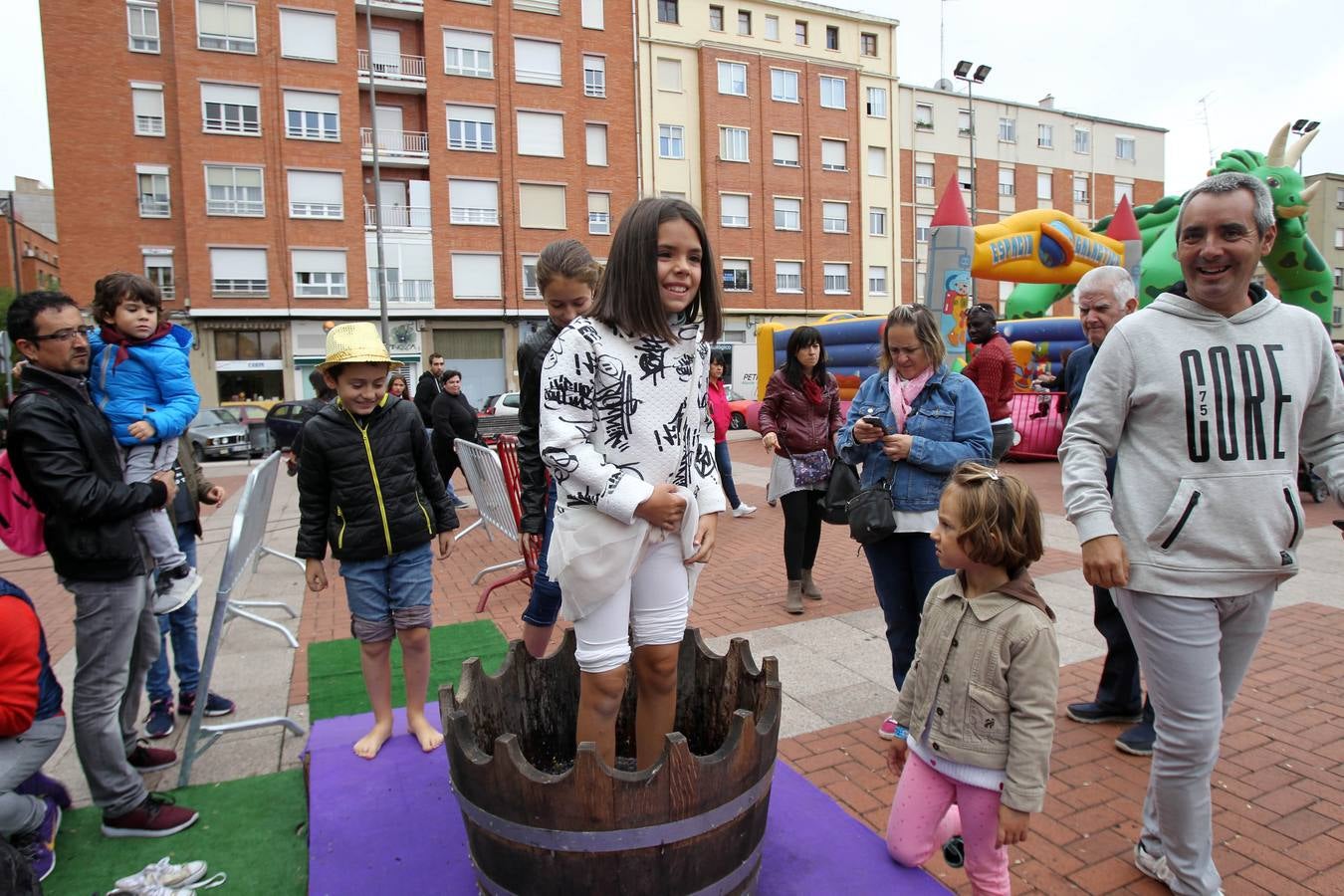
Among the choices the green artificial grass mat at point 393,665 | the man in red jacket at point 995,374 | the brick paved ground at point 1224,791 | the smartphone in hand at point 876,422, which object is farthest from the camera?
the man in red jacket at point 995,374

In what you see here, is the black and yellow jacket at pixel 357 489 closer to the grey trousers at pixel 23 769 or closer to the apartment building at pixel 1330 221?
the grey trousers at pixel 23 769

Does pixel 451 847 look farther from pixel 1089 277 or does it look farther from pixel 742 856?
pixel 1089 277

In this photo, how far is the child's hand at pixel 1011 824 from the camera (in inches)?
78.7

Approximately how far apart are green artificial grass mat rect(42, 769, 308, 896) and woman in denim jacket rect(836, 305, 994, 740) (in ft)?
7.79

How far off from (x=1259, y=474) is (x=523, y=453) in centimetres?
247

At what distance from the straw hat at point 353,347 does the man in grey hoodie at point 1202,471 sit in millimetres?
2524

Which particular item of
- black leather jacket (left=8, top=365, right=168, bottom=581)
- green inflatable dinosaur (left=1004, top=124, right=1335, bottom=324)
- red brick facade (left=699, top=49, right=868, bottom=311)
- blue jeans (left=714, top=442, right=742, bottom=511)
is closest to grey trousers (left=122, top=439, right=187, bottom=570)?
black leather jacket (left=8, top=365, right=168, bottom=581)

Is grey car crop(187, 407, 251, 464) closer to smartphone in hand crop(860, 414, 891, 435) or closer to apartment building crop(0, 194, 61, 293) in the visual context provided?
smartphone in hand crop(860, 414, 891, 435)

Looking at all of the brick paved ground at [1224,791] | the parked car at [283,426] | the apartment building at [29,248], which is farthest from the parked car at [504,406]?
the apartment building at [29,248]

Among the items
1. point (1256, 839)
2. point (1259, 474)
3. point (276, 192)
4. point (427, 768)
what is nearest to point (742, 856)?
point (427, 768)

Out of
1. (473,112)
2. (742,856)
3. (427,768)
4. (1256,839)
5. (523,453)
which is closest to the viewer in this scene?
(742,856)

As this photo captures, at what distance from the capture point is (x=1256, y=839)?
2670 millimetres

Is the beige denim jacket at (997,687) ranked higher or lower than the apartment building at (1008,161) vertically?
lower

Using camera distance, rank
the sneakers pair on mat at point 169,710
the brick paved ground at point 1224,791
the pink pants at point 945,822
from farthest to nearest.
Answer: the sneakers pair on mat at point 169,710 → the brick paved ground at point 1224,791 → the pink pants at point 945,822
